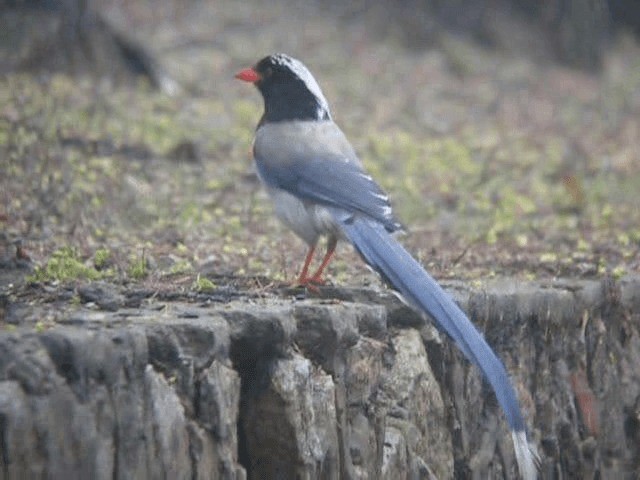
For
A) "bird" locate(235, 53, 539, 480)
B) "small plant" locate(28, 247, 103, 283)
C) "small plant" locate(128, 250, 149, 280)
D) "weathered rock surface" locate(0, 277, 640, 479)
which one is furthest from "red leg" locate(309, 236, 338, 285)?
"small plant" locate(28, 247, 103, 283)

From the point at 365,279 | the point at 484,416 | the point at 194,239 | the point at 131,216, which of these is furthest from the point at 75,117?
the point at 484,416

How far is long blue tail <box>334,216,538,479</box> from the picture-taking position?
5297mm

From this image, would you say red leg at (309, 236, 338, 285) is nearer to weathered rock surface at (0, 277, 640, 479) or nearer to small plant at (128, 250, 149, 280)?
weathered rock surface at (0, 277, 640, 479)

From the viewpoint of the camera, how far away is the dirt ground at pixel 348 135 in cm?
742

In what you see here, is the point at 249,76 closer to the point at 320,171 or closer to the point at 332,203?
the point at 320,171

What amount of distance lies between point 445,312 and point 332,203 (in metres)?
0.78

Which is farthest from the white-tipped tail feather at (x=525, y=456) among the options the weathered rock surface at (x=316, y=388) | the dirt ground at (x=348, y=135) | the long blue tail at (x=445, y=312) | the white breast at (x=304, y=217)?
the dirt ground at (x=348, y=135)

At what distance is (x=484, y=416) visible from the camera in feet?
20.5

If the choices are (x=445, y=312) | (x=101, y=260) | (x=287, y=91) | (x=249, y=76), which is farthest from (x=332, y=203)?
(x=101, y=260)

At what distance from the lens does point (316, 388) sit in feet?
17.1

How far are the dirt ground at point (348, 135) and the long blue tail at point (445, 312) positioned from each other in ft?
1.85

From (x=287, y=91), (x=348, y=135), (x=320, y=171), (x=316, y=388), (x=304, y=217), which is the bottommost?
(x=316, y=388)

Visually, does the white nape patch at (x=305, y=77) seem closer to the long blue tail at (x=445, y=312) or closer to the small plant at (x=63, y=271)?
the long blue tail at (x=445, y=312)

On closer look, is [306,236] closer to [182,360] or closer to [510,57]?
[182,360]
